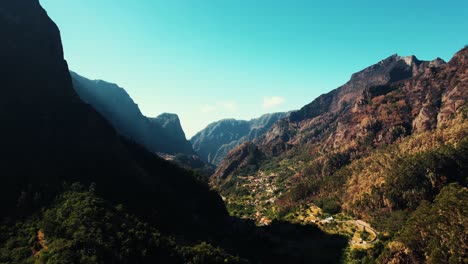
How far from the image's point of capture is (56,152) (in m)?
114

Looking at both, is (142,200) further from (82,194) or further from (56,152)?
(56,152)

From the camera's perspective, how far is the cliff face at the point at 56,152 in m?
102

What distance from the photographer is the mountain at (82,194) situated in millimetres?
81500

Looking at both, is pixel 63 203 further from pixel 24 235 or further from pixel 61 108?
pixel 61 108

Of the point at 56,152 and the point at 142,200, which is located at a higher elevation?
the point at 56,152

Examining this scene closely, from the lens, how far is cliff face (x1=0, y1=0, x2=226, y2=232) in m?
102

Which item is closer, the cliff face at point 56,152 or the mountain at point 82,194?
the mountain at point 82,194

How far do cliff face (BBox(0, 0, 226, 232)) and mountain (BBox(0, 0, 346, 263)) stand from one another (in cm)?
36

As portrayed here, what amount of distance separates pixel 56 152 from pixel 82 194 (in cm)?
2703

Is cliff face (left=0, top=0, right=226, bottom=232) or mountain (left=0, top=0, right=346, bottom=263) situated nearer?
mountain (left=0, top=0, right=346, bottom=263)

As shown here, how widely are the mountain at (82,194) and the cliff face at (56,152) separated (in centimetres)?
→ 36

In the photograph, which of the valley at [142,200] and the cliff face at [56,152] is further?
the cliff face at [56,152]

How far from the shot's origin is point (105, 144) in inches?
5025

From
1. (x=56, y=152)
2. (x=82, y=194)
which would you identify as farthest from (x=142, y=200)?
(x=56, y=152)
